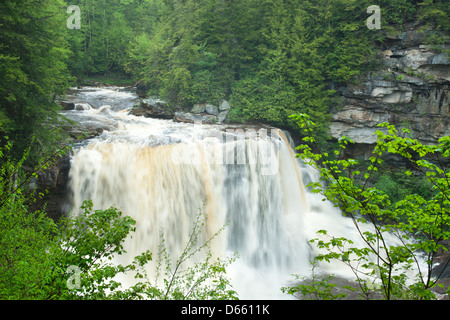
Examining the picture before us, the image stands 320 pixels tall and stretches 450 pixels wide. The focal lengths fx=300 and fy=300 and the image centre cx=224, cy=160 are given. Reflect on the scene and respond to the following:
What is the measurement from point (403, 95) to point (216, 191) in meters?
13.1

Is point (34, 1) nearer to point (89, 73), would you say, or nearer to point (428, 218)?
point (428, 218)

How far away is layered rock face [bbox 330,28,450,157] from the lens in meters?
17.5

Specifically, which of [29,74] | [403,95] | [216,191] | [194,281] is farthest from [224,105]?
[194,281]

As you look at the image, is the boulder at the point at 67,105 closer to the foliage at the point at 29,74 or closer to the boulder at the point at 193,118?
the boulder at the point at 193,118

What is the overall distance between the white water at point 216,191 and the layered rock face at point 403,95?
4.87 m

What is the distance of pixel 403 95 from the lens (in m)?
18.2

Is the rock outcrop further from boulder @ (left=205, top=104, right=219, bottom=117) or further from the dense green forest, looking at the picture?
the dense green forest

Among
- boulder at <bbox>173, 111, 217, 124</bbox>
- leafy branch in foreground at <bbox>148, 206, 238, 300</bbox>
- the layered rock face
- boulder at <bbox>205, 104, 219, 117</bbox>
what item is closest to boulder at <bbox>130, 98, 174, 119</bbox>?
boulder at <bbox>173, 111, 217, 124</bbox>

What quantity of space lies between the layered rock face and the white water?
487 centimetres

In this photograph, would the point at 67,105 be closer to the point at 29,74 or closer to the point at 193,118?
the point at 29,74

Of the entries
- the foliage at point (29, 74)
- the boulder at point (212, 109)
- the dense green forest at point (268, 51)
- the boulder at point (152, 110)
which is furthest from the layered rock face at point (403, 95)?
the foliage at point (29, 74)

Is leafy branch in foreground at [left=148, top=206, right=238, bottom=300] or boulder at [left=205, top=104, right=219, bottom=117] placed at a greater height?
boulder at [left=205, top=104, right=219, bottom=117]

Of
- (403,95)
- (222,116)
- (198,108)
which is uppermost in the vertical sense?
(403,95)

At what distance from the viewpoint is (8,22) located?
394 inches
